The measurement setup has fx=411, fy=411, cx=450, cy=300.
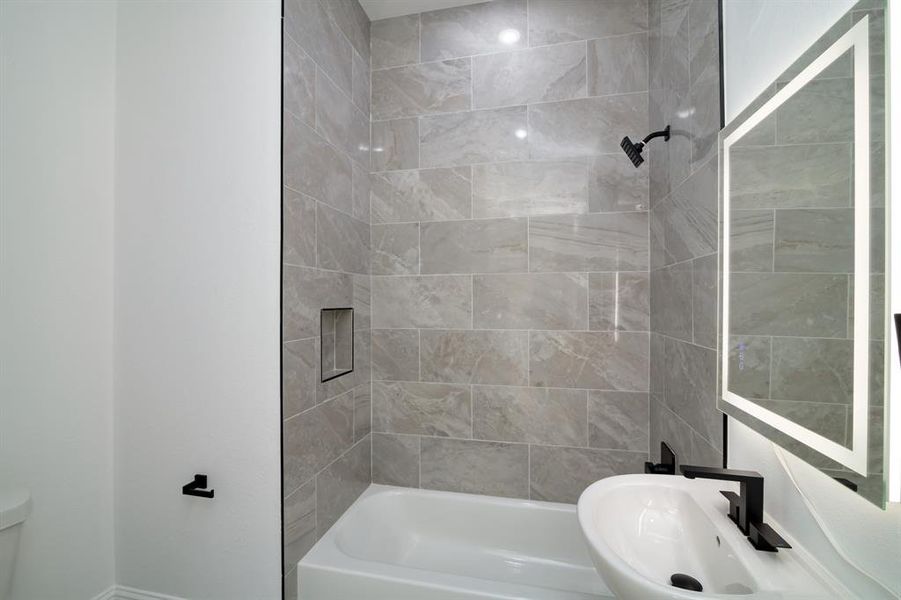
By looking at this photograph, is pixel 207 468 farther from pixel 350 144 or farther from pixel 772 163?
pixel 772 163

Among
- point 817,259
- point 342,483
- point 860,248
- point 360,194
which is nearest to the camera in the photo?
point 860,248

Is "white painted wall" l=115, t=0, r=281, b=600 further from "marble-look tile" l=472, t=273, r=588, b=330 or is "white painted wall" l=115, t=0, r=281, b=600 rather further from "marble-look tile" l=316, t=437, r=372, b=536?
"marble-look tile" l=472, t=273, r=588, b=330

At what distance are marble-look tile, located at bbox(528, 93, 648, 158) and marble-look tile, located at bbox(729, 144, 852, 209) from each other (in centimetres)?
97

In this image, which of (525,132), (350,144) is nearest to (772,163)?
(525,132)

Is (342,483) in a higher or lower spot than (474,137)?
lower

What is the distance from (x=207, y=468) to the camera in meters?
1.58

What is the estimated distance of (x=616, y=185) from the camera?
1.98 m

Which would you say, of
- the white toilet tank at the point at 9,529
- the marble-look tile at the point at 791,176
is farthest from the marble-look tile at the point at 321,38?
the white toilet tank at the point at 9,529

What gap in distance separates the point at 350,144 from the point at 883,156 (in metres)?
1.90

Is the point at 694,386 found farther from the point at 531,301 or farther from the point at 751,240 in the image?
the point at 531,301

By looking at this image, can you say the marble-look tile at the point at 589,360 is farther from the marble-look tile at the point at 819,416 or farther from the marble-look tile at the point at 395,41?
the marble-look tile at the point at 395,41

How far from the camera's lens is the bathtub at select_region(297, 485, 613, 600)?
160 cm

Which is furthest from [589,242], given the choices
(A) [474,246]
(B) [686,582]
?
(B) [686,582]

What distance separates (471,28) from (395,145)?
2.35ft
